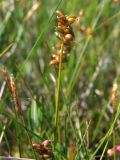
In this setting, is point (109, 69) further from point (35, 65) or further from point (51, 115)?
point (51, 115)

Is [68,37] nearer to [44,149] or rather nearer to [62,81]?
[44,149]

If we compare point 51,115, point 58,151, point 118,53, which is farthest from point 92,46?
point 58,151

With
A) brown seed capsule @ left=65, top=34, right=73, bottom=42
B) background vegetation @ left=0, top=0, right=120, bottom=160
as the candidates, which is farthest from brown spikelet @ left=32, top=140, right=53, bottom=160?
brown seed capsule @ left=65, top=34, right=73, bottom=42

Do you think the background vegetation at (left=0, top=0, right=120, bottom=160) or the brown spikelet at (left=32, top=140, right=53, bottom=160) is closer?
the brown spikelet at (left=32, top=140, right=53, bottom=160)

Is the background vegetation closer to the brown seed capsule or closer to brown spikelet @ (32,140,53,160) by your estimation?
brown spikelet @ (32,140,53,160)

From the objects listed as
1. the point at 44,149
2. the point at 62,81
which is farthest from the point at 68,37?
the point at 62,81

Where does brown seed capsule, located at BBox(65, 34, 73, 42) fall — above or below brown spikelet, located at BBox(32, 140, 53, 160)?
above

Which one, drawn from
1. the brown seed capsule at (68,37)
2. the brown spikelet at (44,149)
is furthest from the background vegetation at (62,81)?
the brown seed capsule at (68,37)

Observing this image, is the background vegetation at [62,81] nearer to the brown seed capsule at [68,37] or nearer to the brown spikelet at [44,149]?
the brown spikelet at [44,149]
